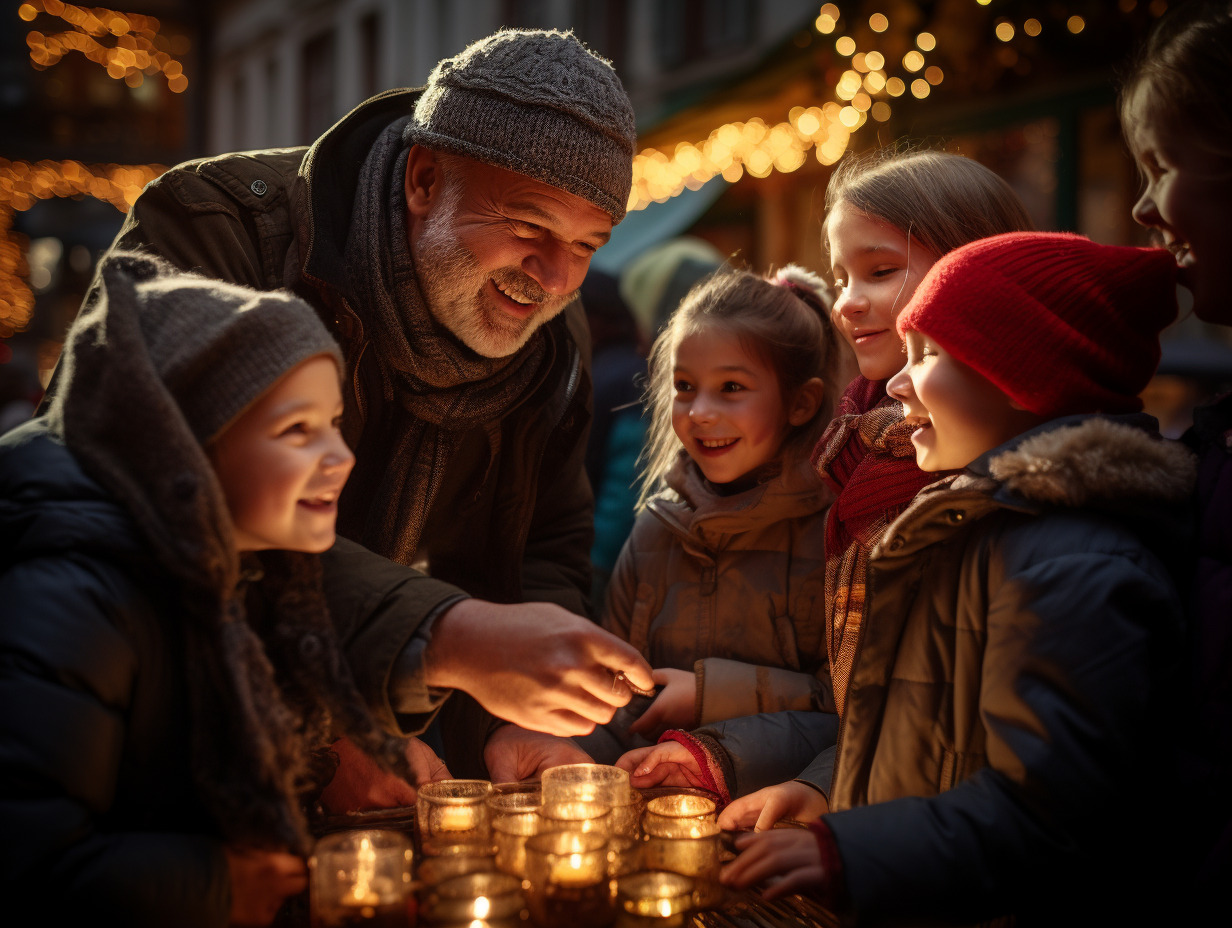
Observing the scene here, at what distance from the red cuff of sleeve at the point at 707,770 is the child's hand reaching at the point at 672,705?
0.37 feet

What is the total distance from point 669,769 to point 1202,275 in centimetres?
116

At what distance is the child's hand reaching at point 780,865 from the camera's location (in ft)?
4.06

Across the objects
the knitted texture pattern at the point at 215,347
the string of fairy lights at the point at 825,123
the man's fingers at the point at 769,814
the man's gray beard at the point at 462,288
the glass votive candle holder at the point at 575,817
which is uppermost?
the string of fairy lights at the point at 825,123

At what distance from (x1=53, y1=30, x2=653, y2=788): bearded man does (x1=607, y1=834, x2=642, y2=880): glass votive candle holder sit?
459 millimetres

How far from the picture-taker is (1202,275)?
140cm

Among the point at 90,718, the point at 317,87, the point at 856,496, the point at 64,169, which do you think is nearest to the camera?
the point at 90,718

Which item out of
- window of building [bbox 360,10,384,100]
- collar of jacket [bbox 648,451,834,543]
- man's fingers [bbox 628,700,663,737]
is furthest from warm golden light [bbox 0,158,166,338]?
man's fingers [bbox 628,700,663,737]

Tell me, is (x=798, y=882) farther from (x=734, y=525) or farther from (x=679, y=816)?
(x=734, y=525)

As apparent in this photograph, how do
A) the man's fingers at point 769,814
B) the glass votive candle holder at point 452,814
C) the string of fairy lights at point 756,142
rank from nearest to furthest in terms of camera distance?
the glass votive candle holder at point 452,814, the man's fingers at point 769,814, the string of fairy lights at point 756,142

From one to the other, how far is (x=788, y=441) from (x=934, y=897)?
3.95 feet

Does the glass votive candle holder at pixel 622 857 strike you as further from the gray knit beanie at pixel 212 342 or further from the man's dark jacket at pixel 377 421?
the gray knit beanie at pixel 212 342

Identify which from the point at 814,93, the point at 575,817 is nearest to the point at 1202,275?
the point at 575,817

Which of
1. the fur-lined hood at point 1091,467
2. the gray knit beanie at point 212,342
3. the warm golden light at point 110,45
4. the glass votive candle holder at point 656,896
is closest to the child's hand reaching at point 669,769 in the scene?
the glass votive candle holder at point 656,896

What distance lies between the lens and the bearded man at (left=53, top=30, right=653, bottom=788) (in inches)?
73.5
